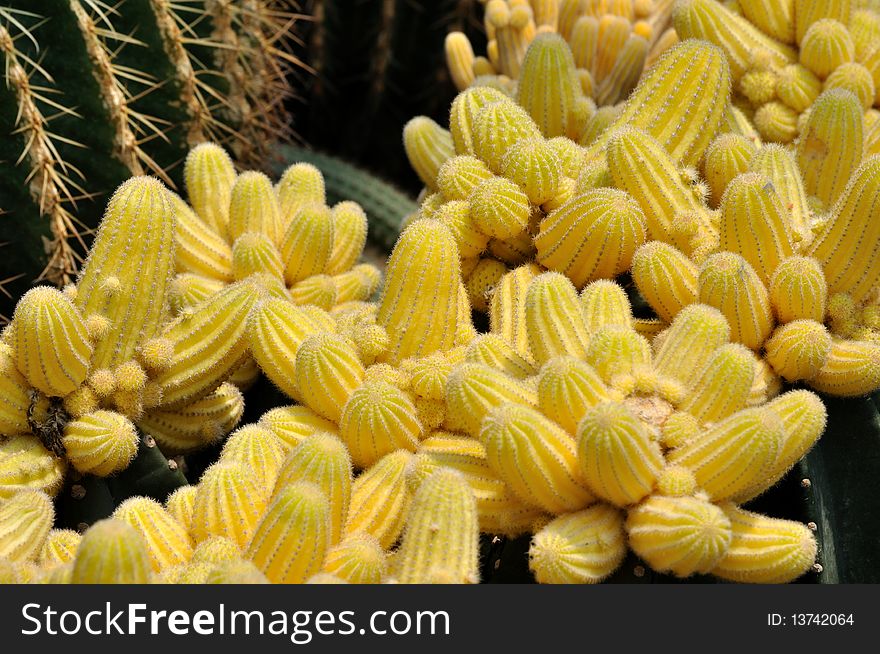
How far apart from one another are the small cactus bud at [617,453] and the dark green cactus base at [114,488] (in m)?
0.59

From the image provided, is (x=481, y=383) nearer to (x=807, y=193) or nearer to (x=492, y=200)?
(x=492, y=200)

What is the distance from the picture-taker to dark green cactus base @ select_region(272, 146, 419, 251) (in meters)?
2.55

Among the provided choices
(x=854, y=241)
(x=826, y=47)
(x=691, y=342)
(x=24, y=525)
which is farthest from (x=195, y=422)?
(x=826, y=47)

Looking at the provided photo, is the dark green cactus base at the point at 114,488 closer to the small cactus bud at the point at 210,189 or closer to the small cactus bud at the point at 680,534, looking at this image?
the small cactus bud at the point at 210,189

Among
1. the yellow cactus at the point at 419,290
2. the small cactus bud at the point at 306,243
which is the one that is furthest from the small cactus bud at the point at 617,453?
the small cactus bud at the point at 306,243

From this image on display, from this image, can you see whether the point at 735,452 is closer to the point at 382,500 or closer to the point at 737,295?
the point at 737,295

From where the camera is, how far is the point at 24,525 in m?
1.20

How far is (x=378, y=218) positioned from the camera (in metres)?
2.56

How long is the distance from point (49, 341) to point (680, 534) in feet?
2.51

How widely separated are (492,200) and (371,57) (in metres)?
1.41

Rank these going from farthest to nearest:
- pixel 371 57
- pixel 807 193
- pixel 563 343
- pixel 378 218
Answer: pixel 371 57 < pixel 378 218 < pixel 807 193 < pixel 563 343

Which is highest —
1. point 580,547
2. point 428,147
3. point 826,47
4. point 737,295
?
point 826,47

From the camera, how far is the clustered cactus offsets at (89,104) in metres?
1.84

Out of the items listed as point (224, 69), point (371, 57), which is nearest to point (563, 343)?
point (224, 69)
